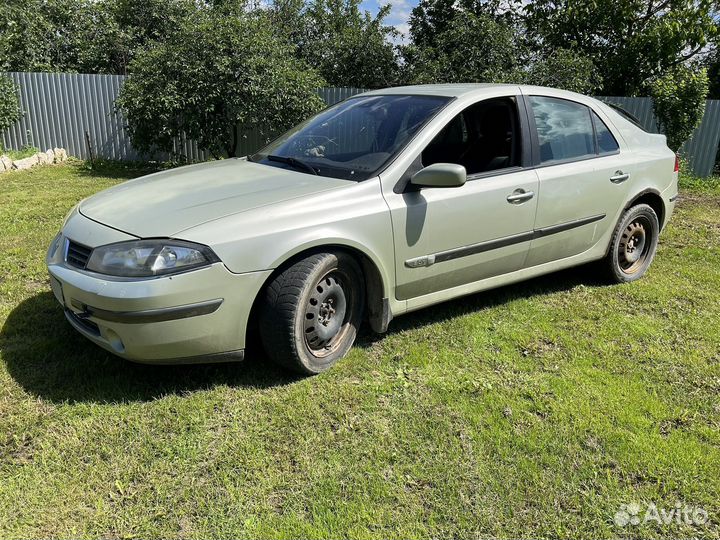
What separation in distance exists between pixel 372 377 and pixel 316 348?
36cm

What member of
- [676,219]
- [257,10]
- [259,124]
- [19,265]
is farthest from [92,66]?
[676,219]

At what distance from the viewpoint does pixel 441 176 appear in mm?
3281

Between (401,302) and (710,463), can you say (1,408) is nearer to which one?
(401,302)

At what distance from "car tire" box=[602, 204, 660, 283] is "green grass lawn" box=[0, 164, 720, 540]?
29.6 inches

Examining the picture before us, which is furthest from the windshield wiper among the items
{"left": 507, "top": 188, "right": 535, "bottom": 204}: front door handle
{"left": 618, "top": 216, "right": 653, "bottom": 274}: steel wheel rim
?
{"left": 618, "top": 216, "right": 653, "bottom": 274}: steel wheel rim

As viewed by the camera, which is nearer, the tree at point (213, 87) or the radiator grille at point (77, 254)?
the radiator grille at point (77, 254)

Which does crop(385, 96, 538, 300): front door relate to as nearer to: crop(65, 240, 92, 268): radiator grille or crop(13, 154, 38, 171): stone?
crop(65, 240, 92, 268): radiator grille

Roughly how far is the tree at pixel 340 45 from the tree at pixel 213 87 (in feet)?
13.2

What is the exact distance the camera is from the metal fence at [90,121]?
11875mm

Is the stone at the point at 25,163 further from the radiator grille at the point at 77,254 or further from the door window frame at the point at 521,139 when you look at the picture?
the door window frame at the point at 521,139

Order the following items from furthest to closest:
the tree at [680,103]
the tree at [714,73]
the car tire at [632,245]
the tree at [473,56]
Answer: the tree at [714,73], the tree at [473,56], the tree at [680,103], the car tire at [632,245]

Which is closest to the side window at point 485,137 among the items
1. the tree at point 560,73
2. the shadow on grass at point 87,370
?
the shadow on grass at point 87,370

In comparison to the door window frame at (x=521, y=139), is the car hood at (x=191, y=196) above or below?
below

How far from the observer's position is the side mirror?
328cm
